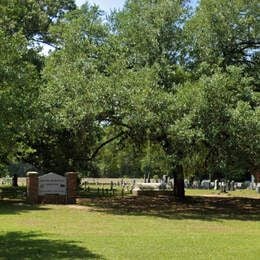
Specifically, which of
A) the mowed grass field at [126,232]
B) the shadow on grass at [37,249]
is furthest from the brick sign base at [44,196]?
the shadow on grass at [37,249]

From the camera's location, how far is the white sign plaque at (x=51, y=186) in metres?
29.1

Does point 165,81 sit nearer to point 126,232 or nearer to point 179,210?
point 179,210

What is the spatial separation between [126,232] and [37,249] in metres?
3.99

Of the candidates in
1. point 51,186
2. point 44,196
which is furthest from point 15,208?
point 51,186

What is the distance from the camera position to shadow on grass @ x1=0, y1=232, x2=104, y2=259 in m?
12.7

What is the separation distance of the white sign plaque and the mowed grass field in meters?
1.80

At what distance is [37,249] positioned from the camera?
13.8 meters

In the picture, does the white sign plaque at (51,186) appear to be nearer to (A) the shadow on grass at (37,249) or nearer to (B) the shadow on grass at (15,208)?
(B) the shadow on grass at (15,208)

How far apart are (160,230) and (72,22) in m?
14.8

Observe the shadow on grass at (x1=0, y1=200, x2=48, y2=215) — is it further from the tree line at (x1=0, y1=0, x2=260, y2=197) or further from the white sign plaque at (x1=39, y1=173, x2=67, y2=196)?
the tree line at (x1=0, y1=0, x2=260, y2=197)

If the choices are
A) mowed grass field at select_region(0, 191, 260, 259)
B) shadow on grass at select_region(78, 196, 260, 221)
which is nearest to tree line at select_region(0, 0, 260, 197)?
shadow on grass at select_region(78, 196, 260, 221)

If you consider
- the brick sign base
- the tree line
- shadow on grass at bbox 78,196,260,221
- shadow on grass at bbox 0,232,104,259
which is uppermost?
the tree line

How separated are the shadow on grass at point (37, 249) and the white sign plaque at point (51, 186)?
1270cm

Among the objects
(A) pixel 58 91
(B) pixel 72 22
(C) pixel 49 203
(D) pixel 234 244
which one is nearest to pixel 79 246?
(D) pixel 234 244
